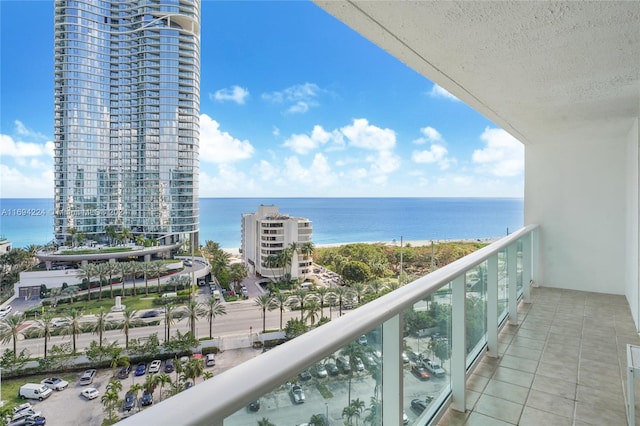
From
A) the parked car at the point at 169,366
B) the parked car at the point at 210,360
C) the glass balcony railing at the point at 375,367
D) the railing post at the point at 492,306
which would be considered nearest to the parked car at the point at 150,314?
the parked car at the point at 169,366

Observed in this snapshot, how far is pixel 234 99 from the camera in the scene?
48.1m

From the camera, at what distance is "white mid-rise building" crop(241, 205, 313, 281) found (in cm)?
2133

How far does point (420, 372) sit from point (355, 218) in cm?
5069

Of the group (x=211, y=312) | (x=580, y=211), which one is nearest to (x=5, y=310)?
(x=211, y=312)

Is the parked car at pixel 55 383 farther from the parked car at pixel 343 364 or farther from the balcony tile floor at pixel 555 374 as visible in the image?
the parked car at pixel 343 364

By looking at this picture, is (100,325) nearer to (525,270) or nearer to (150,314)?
(150,314)

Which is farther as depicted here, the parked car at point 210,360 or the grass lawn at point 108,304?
the grass lawn at point 108,304

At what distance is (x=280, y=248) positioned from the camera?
21641 mm

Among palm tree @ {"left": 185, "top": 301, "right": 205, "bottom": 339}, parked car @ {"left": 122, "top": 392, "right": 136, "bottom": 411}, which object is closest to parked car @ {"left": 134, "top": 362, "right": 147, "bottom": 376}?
palm tree @ {"left": 185, "top": 301, "right": 205, "bottom": 339}

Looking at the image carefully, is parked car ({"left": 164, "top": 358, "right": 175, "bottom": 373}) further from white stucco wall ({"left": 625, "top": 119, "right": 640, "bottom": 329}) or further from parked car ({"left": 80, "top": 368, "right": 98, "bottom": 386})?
white stucco wall ({"left": 625, "top": 119, "right": 640, "bottom": 329})

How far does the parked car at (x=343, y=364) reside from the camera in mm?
940

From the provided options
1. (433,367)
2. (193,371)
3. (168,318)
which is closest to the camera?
(433,367)

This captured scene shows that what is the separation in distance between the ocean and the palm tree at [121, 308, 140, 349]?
285 inches

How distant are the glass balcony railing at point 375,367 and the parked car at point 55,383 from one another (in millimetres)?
10352
